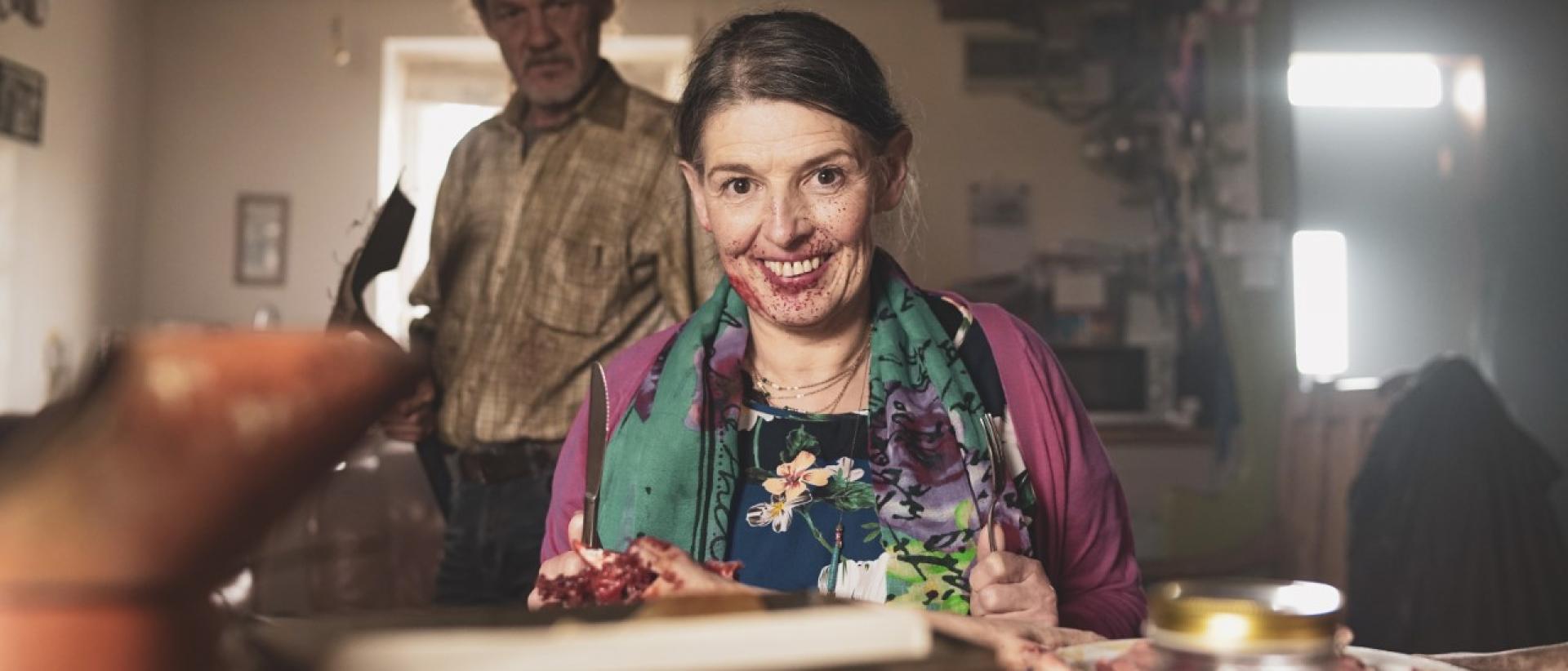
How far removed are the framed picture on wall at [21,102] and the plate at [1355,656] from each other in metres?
5.73

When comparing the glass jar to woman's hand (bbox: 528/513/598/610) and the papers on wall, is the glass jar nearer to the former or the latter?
woman's hand (bbox: 528/513/598/610)

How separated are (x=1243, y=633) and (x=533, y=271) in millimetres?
2178

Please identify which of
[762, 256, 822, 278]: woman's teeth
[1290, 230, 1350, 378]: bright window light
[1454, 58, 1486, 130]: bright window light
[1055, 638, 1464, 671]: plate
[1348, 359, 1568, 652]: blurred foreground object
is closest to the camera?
[1055, 638, 1464, 671]: plate

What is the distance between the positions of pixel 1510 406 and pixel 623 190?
4.37 meters

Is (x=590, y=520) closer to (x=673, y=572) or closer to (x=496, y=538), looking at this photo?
(x=673, y=572)

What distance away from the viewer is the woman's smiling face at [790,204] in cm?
149

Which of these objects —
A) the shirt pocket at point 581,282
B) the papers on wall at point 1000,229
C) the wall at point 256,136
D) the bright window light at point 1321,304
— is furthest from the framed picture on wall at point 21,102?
the bright window light at point 1321,304

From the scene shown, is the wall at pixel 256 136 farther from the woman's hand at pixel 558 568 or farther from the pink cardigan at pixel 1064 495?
the woman's hand at pixel 558 568

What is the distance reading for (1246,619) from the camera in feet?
1.53

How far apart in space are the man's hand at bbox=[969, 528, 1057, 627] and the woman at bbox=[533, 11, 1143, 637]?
11 cm

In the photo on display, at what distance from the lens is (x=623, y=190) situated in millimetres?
2479

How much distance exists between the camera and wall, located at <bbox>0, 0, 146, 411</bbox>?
5.52 metres

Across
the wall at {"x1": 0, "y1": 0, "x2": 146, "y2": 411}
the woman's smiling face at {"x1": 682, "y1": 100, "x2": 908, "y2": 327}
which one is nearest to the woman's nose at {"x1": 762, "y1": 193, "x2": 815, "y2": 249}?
the woman's smiling face at {"x1": 682, "y1": 100, "x2": 908, "y2": 327}

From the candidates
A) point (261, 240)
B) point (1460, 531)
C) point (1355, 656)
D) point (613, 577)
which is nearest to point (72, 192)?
point (261, 240)
